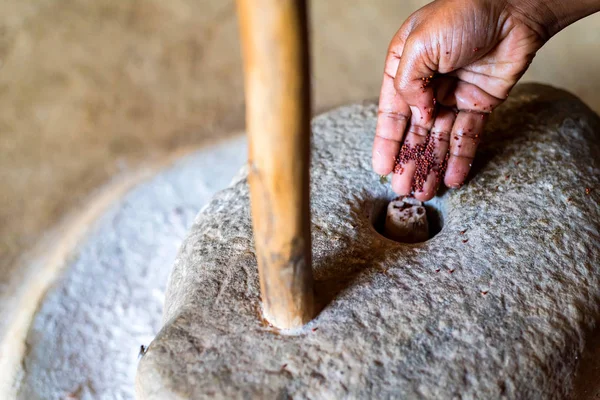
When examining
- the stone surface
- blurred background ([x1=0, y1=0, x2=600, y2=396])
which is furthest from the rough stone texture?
blurred background ([x1=0, y1=0, x2=600, y2=396])

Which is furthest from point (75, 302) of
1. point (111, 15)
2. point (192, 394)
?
point (111, 15)

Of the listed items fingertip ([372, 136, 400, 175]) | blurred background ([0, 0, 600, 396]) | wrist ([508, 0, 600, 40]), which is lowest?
blurred background ([0, 0, 600, 396])

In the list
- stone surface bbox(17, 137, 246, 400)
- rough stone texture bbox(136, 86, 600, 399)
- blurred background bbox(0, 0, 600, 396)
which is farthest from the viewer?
blurred background bbox(0, 0, 600, 396)

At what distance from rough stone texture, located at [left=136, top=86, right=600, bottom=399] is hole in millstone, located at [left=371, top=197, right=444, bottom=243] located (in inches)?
1.2

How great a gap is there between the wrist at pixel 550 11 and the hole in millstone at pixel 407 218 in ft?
1.60

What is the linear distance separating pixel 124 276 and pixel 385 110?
108 cm

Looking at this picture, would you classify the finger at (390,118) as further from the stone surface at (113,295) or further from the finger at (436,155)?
the stone surface at (113,295)

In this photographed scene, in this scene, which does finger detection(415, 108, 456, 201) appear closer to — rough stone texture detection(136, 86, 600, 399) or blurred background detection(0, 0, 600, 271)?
rough stone texture detection(136, 86, 600, 399)

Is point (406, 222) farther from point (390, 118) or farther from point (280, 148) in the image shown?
point (280, 148)

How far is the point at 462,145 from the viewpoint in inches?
55.9

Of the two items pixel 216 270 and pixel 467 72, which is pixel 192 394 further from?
pixel 467 72

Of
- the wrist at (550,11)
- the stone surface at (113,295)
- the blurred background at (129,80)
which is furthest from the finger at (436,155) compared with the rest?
the blurred background at (129,80)

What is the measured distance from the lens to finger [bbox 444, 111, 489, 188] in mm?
1415

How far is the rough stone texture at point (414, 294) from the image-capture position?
106 centimetres
